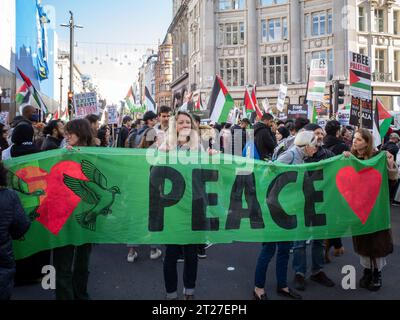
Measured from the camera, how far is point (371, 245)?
530 cm

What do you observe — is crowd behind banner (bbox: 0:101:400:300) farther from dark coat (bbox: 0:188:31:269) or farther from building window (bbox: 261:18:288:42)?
building window (bbox: 261:18:288:42)

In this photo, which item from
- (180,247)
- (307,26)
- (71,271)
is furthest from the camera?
(307,26)

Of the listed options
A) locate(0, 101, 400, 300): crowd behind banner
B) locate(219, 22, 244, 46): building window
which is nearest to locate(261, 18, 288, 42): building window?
locate(219, 22, 244, 46): building window

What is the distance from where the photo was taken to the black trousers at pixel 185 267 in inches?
181

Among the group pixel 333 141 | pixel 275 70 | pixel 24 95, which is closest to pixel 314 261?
pixel 333 141

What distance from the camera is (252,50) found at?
45.6 m

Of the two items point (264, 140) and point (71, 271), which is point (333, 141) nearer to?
point (264, 140)

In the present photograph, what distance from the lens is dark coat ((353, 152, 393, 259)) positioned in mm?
5242

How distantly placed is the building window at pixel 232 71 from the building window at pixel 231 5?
5.49m

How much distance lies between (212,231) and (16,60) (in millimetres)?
30640

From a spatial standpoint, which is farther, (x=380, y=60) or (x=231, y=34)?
(x=231, y=34)

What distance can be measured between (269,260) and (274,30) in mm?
43229

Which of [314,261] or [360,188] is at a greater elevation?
[360,188]
